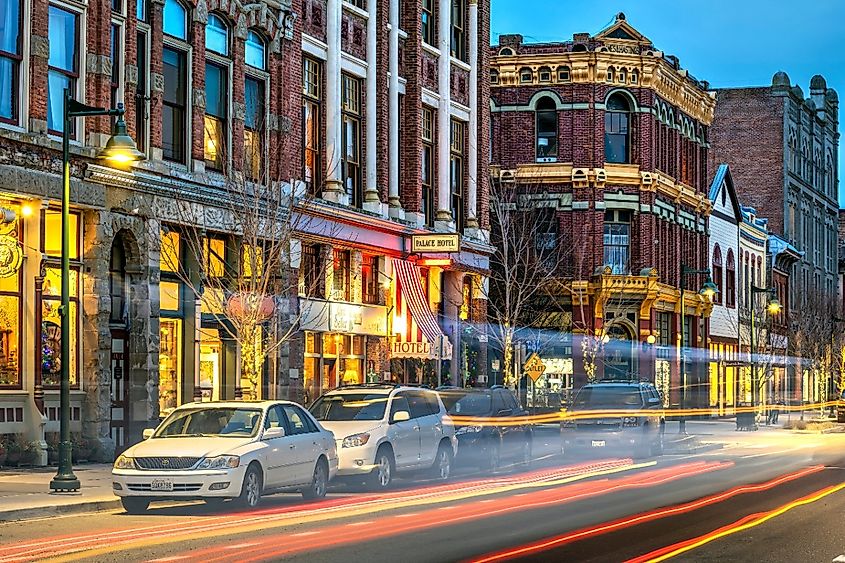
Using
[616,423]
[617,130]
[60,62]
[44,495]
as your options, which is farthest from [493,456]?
[617,130]

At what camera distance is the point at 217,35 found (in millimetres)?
34281

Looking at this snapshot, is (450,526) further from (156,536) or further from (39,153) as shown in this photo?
(39,153)

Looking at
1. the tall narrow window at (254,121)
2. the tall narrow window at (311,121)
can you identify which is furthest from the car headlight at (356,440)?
the tall narrow window at (311,121)

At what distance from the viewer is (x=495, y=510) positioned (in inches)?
841

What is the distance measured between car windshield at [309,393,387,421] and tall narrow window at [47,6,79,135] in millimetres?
7190

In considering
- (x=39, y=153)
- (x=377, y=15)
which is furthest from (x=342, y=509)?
(x=377, y=15)

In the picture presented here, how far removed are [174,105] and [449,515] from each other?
15.1 m

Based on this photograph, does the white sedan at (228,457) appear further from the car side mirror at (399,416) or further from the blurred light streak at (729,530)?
the blurred light streak at (729,530)

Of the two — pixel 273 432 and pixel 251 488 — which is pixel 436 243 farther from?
pixel 251 488

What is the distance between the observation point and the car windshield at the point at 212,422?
861 inches

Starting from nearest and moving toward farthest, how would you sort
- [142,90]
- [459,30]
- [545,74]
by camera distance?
[142,90]
[459,30]
[545,74]

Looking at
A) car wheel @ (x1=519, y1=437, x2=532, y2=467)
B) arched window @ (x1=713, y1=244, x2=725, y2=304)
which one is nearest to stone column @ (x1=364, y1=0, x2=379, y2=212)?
car wheel @ (x1=519, y1=437, x2=532, y2=467)

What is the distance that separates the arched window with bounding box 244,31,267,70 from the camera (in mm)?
35500

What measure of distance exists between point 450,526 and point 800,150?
257 ft
